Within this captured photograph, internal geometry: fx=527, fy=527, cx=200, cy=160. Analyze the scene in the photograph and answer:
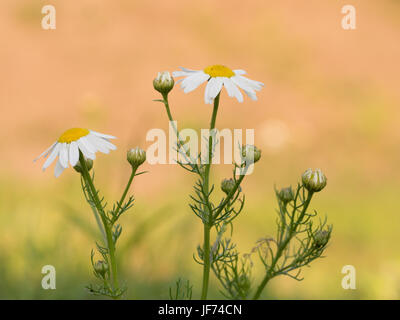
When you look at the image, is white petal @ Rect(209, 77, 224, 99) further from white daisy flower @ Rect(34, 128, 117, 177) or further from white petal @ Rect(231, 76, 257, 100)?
white daisy flower @ Rect(34, 128, 117, 177)

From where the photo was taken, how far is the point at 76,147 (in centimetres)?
83

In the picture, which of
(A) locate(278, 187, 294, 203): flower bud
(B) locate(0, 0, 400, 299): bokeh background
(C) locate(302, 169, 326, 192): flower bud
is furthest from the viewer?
(B) locate(0, 0, 400, 299): bokeh background

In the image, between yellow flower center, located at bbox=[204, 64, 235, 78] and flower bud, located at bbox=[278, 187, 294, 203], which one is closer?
yellow flower center, located at bbox=[204, 64, 235, 78]

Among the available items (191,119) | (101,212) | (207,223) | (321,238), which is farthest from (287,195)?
(191,119)

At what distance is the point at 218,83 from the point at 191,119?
7.81ft

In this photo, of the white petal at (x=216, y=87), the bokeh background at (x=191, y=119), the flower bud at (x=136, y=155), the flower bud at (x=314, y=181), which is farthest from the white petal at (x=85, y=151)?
the bokeh background at (x=191, y=119)

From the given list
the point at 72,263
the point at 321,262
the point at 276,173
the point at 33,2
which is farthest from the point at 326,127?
the point at 33,2

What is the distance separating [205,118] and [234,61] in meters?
0.68

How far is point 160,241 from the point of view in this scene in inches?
84.7

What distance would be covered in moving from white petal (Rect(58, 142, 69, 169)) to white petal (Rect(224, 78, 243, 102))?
10.9 inches

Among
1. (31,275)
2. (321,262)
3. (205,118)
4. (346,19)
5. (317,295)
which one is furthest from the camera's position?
(346,19)

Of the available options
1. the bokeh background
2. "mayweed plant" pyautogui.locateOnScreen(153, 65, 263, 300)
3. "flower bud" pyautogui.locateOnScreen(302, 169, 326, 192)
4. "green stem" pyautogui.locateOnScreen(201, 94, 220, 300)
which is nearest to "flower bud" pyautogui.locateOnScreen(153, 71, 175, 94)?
"mayweed plant" pyautogui.locateOnScreen(153, 65, 263, 300)

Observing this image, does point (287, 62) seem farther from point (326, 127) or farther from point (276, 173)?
point (276, 173)

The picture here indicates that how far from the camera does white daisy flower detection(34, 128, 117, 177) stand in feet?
2.66
